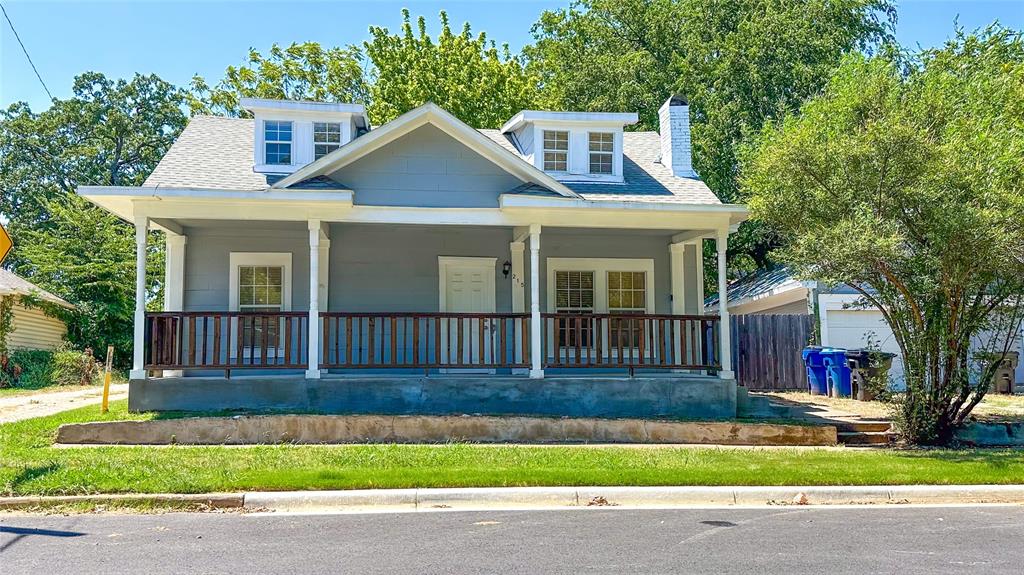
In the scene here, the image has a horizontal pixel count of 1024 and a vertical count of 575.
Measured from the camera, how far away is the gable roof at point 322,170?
14.0 metres

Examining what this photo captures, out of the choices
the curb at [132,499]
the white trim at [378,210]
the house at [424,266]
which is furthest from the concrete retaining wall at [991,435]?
the curb at [132,499]

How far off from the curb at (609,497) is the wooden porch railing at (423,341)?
5.04 meters

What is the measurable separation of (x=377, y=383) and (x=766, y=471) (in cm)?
614

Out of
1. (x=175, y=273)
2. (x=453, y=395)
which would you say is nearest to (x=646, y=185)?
(x=453, y=395)

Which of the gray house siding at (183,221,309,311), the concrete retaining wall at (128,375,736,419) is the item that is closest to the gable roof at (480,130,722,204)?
the concrete retaining wall at (128,375,736,419)

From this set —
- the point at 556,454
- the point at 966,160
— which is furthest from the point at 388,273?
the point at 966,160

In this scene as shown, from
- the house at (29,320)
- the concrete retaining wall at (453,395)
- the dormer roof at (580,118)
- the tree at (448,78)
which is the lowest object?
the concrete retaining wall at (453,395)

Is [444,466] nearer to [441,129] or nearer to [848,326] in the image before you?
[441,129]

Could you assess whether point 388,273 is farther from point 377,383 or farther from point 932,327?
point 932,327

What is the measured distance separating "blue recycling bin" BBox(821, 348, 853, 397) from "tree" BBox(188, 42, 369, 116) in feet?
78.2

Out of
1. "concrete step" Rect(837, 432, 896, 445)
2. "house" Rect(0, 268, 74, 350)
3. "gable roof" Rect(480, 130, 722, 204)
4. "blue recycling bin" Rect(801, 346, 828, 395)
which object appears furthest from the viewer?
"house" Rect(0, 268, 74, 350)

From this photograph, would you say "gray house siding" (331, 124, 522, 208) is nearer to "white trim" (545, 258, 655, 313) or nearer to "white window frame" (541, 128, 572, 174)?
"white window frame" (541, 128, 572, 174)

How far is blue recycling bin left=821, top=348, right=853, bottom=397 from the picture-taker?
55.1 ft

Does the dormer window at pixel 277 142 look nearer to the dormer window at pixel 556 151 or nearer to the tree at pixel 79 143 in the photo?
the dormer window at pixel 556 151
